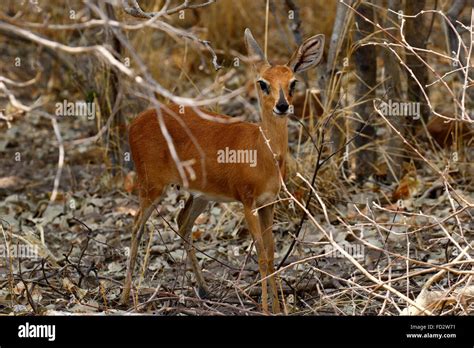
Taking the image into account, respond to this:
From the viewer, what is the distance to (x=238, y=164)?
19.2ft

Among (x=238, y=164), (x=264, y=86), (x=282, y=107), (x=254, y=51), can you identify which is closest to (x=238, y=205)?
(x=238, y=164)

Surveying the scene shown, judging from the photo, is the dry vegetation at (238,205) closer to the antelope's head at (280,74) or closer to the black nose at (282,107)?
the antelope's head at (280,74)

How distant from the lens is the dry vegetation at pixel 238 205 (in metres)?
5.45

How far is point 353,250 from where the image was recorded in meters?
6.66

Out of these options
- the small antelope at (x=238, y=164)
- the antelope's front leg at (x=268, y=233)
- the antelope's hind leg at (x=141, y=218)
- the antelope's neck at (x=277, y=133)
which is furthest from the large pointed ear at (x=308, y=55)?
the antelope's hind leg at (x=141, y=218)

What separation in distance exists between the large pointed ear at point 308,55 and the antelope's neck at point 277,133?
29cm

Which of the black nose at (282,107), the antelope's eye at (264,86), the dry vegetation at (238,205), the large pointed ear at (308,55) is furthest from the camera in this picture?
the large pointed ear at (308,55)

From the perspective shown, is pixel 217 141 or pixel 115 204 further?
pixel 115 204

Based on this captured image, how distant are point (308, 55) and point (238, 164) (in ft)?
2.37
